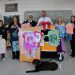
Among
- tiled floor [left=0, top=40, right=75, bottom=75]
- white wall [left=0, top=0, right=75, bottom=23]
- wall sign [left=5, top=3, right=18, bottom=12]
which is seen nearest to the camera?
tiled floor [left=0, top=40, right=75, bottom=75]

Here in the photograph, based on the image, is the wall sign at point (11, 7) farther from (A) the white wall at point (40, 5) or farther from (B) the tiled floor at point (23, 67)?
(B) the tiled floor at point (23, 67)

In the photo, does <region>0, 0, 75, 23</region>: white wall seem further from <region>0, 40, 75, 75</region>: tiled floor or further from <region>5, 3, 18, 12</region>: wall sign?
<region>0, 40, 75, 75</region>: tiled floor

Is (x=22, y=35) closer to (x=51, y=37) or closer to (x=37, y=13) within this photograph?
(x=51, y=37)

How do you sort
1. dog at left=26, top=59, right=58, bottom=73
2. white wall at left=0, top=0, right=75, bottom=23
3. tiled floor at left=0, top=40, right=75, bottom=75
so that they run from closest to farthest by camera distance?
tiled floor at left=0, top=40, right=75, bottom=75 < dog at left=26, top=59, right=58, bottom=73 < white wall at left=0, top=0, right=75, bottom=23

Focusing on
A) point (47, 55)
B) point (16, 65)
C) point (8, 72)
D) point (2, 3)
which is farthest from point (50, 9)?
point (8, 72)

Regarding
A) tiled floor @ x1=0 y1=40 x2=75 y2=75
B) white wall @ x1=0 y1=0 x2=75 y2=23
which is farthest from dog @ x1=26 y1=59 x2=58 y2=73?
white wall @ x1=0 y1=0 x2=75 y2=23

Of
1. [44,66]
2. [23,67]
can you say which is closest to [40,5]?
[23,67]

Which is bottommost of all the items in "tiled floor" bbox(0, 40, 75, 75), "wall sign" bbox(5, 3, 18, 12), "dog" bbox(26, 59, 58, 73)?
"tiled floor" bbox(0, 40, 75, 75)

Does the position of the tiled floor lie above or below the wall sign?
below

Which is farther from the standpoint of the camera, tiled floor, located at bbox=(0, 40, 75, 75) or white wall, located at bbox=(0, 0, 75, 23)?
white wall, located at bbox=(0, 0, 75, 23)

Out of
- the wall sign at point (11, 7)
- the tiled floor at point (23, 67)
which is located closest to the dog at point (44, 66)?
the tiled floor at point (23, 67)

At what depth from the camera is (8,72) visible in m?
4.76

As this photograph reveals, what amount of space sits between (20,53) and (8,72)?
964mm

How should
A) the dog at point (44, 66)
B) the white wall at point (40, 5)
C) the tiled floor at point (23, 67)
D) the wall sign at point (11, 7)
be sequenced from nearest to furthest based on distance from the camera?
the tiled floor at point (23, 67)
the dog at point (44, 66)
the white wall at point (40, 5)
the wall sign at point (11, 7)
